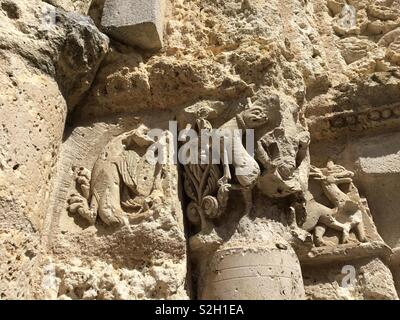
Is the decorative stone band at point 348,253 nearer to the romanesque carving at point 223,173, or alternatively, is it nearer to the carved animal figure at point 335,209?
the carved animal figure at point 335,209

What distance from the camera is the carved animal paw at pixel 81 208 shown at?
259cm

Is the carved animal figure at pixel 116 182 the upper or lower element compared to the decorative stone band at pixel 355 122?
lower

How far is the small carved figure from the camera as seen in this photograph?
3014 millimetres

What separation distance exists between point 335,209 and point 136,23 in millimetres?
1633

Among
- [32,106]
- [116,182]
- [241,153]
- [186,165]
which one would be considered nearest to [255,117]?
[241,153]

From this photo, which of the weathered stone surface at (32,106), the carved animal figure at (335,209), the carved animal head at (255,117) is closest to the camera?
the weathered stone surface at (32,106)

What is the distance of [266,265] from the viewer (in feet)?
7.95

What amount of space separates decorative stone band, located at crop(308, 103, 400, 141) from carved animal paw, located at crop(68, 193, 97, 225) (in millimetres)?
1602

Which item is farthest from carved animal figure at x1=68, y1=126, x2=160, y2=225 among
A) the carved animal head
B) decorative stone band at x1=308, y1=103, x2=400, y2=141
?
decorative stone band at x1=308, y1=103, x2=400, y2=141

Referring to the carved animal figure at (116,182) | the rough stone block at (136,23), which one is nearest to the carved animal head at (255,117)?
the carved animal figure at (116,182)

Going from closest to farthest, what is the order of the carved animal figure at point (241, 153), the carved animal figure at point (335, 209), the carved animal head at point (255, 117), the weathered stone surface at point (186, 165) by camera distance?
1. the weathered stone surface at point (186, 165)
2. the carved animal figure at point (241, 153)
3. the carved animal head at point (255, 117)
4. the carved animal figure at point (335, 209)

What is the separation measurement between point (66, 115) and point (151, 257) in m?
0.95

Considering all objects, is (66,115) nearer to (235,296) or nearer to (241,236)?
(241,236)

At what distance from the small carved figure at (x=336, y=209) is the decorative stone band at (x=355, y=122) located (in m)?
0.26
